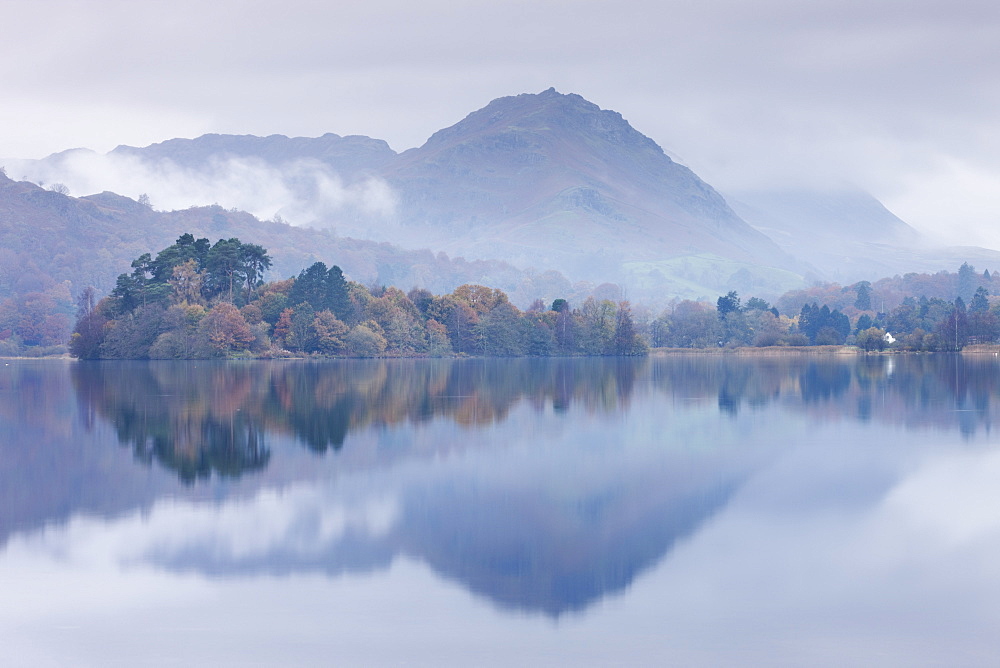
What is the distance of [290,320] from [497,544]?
11758cm

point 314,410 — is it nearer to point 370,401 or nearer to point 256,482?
point 370,401

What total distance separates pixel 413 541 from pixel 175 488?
24.6 feet

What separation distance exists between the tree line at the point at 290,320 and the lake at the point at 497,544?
299 feet

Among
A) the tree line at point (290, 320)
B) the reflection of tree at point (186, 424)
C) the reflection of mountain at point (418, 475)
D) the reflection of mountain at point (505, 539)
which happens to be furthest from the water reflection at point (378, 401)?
the tree line at point (290, 320)

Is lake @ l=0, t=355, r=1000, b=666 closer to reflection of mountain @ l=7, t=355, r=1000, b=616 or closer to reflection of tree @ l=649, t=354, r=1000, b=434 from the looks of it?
reflection of mountain @ l=7, t=355, r=1000, b=616

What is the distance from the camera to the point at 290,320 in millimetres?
130750

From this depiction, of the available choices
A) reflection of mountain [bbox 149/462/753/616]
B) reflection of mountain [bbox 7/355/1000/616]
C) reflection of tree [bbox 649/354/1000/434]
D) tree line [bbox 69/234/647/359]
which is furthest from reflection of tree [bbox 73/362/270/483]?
tree line [bbox 69/234/647/359]

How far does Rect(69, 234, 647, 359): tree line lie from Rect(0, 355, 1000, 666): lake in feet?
299

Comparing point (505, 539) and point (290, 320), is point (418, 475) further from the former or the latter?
point (290, 320)

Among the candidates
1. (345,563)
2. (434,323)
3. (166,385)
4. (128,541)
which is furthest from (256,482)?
(434,323)

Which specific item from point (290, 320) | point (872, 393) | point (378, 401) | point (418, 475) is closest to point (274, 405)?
point (378, 401)

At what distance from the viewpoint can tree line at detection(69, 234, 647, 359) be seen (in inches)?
4796

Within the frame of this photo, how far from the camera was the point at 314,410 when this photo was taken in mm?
41594

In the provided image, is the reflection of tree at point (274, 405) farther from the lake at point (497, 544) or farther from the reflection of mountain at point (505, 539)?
the reflection of mountain at point (505, 539)
